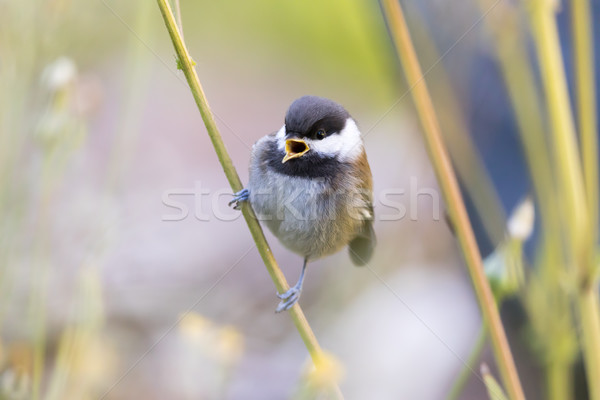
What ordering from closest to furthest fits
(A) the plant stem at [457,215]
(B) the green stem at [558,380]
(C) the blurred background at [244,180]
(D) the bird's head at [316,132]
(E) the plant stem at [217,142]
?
(A) the plant stem at [457,215], (E) the plant stem at [217,142], (B) the green stem at [558,380], (D) the bird's head at [316,132], (C) the blurred background at [244,180]

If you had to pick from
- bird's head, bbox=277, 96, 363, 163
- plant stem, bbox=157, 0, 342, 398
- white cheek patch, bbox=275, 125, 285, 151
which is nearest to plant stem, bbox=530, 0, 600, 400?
plant stem, bbox=157, 0, 342, 398

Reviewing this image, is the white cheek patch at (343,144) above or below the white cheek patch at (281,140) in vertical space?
below

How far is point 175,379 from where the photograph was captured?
2.25 metres

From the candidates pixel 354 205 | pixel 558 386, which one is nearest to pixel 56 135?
pixel 354 205

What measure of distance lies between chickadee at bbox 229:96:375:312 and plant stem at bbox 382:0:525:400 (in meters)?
0.65

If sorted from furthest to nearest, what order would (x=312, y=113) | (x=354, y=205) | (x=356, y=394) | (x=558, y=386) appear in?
(x=356, y=394) → (x=354, y=205) → (x=312, y=113) → (x=558, y=386)

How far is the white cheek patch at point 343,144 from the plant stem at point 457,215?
0.74 metres

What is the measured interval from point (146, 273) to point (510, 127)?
6.03 feet

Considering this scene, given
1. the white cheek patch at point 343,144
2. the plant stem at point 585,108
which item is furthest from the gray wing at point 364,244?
the plant stem at point 585,108

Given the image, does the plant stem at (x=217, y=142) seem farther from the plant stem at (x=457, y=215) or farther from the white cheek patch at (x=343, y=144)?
the white cheek patch at (x=343, y=144)

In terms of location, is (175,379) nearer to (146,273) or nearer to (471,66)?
(146,273)

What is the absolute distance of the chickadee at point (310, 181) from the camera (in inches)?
61.5

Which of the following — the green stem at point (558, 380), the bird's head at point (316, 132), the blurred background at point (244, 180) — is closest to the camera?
the green stem at point (558, 380)

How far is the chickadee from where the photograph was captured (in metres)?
1.56
